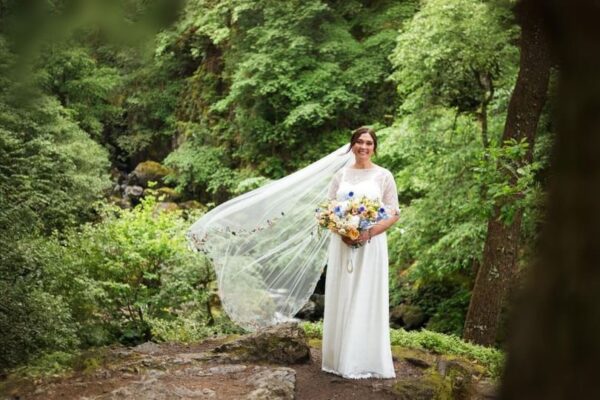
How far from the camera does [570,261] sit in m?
0.91

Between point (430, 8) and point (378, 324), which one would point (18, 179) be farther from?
point (430, 8)

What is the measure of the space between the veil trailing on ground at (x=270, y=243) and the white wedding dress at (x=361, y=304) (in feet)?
3.85

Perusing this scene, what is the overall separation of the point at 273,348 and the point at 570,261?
19.4ft

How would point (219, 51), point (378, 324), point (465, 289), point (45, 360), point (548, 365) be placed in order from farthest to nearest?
point (219, 51)
point (465, 289)
point (378, 324)
point (45, 360)
point (548, 365)

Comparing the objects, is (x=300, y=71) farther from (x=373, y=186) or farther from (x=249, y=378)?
(x=249, y=378)

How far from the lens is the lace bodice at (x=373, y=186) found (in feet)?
20.1

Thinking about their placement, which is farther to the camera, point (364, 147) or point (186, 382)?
point (364, 147)

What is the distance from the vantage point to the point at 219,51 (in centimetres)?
2423

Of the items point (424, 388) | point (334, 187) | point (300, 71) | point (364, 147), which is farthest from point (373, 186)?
point (300, 71)

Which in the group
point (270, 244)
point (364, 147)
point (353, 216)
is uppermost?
point (364, 147)

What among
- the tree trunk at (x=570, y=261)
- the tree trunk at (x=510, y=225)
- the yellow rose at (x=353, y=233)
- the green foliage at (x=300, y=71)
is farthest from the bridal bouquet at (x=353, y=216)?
the green foliage at (x=300, y=71)

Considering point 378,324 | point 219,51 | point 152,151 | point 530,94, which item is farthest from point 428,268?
point 152,151

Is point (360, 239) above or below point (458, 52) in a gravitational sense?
below

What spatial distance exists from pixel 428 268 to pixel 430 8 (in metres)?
4.49
